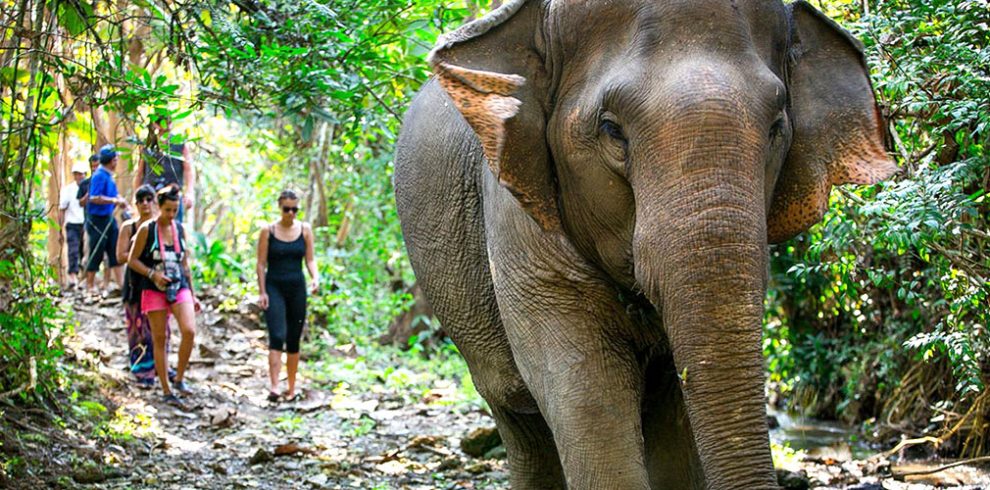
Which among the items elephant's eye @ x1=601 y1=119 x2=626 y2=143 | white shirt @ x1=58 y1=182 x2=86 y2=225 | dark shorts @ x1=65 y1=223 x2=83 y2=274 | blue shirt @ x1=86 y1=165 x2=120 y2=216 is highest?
elephant's eye @ x1=601 y1=119 x2=626 y2=143

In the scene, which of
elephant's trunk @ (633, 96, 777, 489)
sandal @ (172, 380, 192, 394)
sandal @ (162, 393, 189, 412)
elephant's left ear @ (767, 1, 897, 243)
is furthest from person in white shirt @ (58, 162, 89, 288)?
elephant's trunk @ (633, 96, 777, 489)

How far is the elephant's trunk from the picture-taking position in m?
3.48

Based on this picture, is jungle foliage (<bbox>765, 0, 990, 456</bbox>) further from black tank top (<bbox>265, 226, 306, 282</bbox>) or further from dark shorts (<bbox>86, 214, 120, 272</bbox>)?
dark shorts (<bbox>86, 214, 120, 272</bbox>)

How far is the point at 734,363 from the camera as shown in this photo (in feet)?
11.5

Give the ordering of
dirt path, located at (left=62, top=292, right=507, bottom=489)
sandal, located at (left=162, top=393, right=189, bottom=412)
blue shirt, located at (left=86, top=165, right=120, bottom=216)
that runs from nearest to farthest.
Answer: dirt path, located at (left=62, top=292, right=507, bottom=489), sandal, located at (left=162, top=393, right=189, bottom=412), blue shirt, located at (left=86, top=165, right=120, bottom=216)

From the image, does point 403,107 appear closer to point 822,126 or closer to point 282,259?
point 282,259

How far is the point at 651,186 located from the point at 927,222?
213cm

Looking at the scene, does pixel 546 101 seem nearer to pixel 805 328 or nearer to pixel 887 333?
pixel 887 333

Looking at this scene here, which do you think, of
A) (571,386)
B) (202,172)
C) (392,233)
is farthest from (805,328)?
(202,172)

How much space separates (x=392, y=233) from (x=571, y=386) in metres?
12.2

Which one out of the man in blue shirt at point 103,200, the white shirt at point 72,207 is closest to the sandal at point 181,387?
the man in blue shirt at point 103,200

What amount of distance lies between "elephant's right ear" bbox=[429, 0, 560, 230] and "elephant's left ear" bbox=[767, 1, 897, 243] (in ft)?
2.85

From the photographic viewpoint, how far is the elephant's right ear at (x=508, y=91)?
4145mm

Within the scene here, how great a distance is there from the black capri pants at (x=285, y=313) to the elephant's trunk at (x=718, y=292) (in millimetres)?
8200
